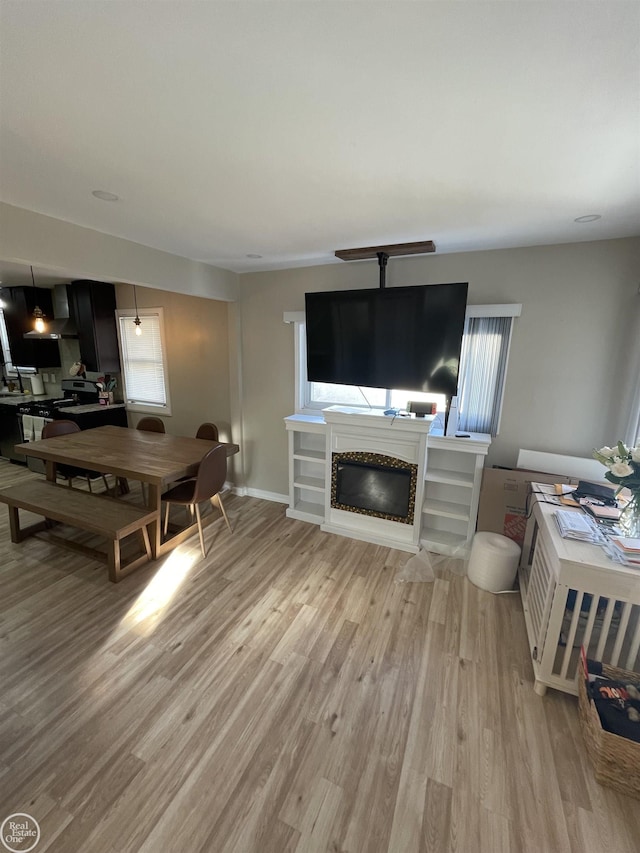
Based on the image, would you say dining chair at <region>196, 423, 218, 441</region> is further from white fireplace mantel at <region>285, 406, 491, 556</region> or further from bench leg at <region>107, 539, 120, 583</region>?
bench leg at <region>107, 539, 120, 583</region>

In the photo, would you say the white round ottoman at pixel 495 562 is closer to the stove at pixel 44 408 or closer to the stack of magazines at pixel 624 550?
the stack of magazines at pixel 624 550

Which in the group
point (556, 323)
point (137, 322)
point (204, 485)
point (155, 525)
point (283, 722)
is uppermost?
point (137, 322)

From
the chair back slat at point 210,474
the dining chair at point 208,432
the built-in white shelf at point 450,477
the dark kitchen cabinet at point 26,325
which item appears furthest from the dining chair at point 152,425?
the built-in white shelf at point 450,477

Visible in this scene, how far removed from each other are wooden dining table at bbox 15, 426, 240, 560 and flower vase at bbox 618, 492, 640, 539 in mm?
2983

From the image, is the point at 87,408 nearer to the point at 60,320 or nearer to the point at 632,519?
the point at 60,320

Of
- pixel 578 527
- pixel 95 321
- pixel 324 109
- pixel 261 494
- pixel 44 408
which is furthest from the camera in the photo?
pixel 44 408

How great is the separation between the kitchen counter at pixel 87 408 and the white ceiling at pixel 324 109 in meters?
3.14

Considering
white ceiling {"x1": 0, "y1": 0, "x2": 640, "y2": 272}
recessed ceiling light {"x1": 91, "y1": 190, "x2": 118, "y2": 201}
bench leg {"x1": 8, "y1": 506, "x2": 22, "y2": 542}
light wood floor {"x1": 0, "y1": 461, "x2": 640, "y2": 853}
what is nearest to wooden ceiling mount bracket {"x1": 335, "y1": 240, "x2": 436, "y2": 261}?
white ceiling {"x1": 0, "y1": 0, "x2": 640, "y2": 272}

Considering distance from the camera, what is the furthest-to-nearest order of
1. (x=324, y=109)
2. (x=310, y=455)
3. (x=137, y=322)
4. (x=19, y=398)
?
(x=19, y=398) → (x=137, y=322) → (x=310, y=455) → (x=324, y=109)

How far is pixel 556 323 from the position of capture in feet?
8.38

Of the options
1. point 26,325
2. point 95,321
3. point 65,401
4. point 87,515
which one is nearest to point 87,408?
point 65,401

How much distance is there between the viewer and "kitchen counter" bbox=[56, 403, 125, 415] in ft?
14.7

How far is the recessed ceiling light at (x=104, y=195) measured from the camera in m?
1.75

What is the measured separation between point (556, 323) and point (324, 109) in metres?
2.33
